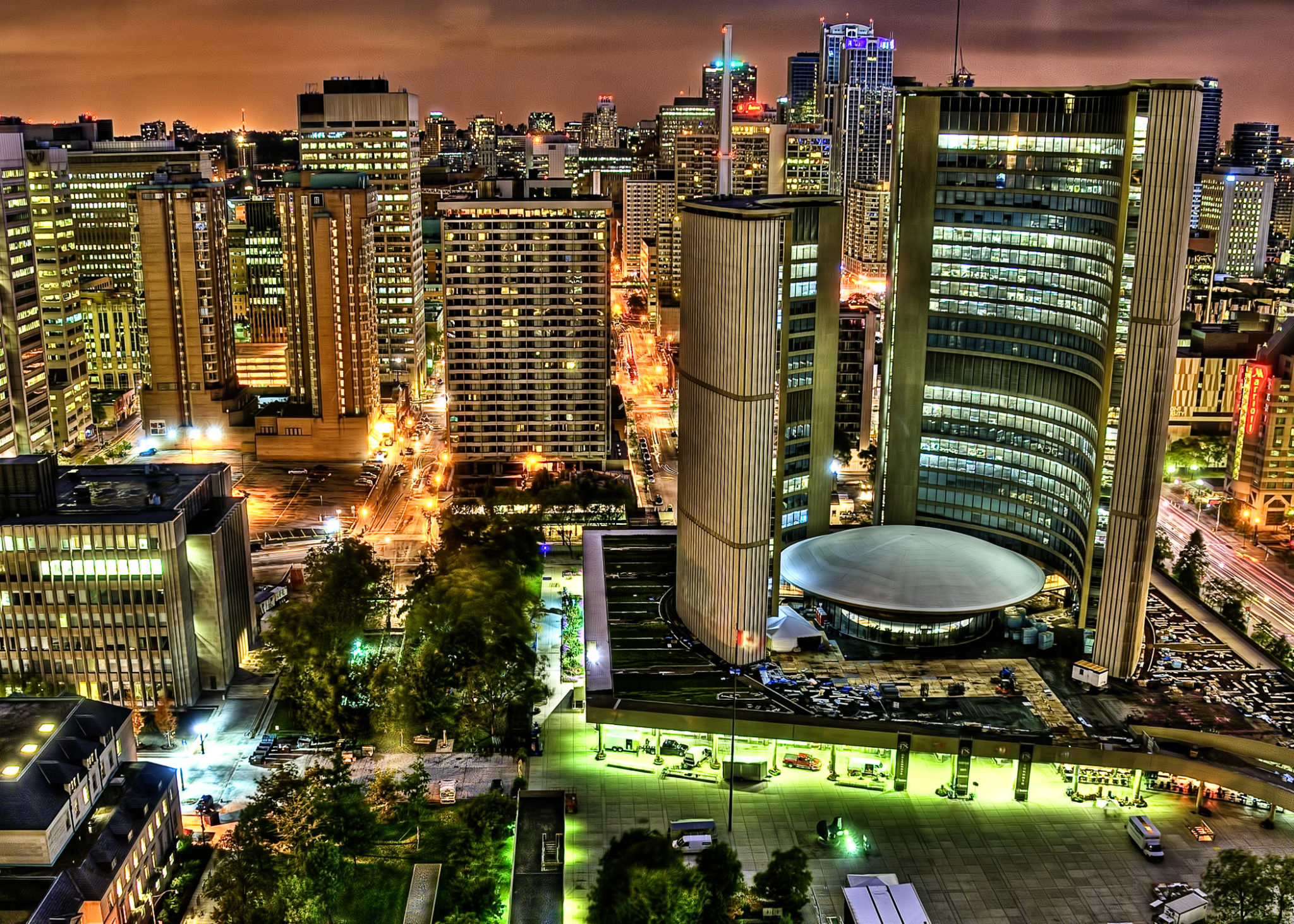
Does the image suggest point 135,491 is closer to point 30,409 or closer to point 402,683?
point 402,683

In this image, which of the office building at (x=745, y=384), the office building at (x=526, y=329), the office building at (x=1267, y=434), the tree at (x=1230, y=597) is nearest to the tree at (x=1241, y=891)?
the office building at (x=745, y=384)

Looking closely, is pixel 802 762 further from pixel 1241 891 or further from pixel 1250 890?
pixel 1250 890

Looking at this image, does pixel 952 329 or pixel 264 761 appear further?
pixel 952 329

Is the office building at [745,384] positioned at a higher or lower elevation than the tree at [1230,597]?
higher

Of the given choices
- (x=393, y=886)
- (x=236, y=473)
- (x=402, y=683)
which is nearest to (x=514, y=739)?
(x=402, y=683)

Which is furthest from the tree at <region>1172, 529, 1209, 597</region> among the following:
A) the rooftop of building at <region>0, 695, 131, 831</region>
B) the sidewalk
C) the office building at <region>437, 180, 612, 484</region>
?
the rooftop of building at <region>0, 695, 131, 831</region>

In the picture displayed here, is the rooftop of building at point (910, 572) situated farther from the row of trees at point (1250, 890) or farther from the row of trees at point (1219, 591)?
the row of trees at point (1250, 890)

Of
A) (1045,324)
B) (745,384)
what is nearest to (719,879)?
(745,384)
